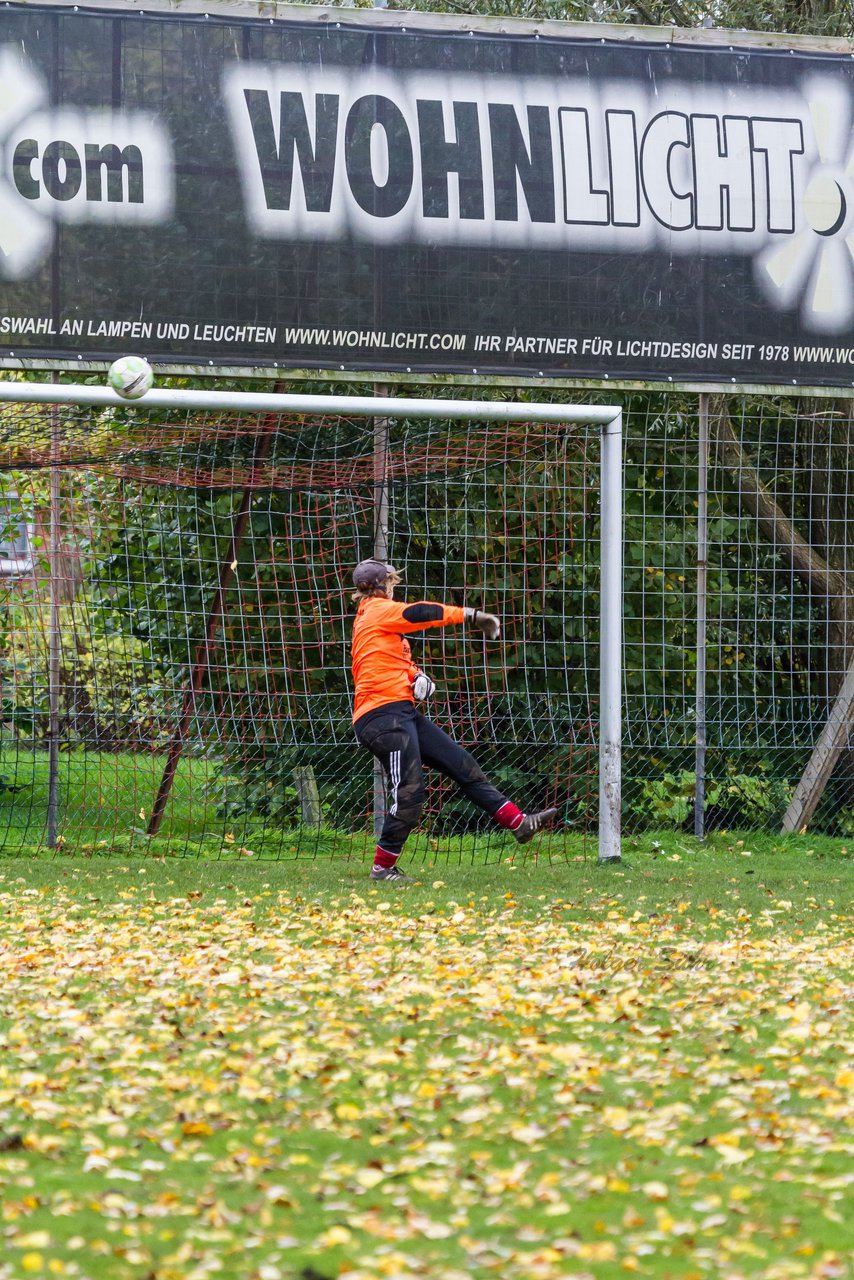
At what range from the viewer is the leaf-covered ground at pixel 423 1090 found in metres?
3.07

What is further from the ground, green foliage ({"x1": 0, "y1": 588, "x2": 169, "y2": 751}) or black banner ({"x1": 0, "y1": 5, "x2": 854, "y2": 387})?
black banner ({"x1": 0, "y1": 5, "x2": 854, "y2": 387})

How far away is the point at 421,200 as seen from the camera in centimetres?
946

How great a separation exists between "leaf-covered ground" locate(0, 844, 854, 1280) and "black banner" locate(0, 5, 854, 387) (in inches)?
152

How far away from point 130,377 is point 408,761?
2.51m

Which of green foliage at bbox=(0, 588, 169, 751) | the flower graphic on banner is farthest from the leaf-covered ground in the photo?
the flower graphic on banner

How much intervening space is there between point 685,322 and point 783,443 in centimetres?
124

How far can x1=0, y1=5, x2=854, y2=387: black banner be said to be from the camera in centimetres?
919

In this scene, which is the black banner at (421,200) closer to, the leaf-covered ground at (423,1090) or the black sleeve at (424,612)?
the black sleeve at (424,612)

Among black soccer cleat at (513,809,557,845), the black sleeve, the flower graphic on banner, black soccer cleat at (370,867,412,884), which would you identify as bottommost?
black soccer cleat at (370,867,412,884)

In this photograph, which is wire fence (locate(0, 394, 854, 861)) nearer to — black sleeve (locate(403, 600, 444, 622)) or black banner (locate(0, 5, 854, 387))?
black banner (locate(0, 5, 854, 387))

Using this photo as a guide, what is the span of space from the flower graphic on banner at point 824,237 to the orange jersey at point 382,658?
3640 millimetres

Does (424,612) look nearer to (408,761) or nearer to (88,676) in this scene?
(408,761)

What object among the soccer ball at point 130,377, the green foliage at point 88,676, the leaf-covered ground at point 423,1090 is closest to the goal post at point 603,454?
the soccer ball at point 130,377

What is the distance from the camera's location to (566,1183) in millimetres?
3408
